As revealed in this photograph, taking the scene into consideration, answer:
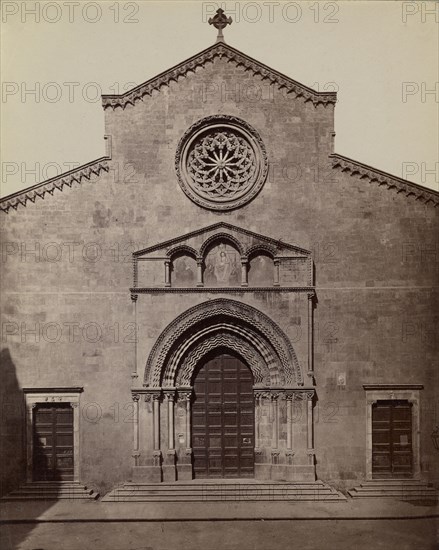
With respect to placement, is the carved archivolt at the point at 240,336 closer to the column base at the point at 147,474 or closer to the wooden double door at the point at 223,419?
the wooden double door at the point at 223,419

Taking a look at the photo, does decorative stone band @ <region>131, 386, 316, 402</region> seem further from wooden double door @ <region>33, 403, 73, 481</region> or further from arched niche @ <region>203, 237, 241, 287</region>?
arched niche @ <region>203, 237, 241, 287</region>

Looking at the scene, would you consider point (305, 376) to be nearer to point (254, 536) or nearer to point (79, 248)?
point (254, 536)

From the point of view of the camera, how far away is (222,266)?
1914 cm

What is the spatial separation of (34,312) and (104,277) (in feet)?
7.43

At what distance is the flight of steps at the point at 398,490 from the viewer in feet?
60.1

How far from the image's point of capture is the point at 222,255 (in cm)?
1916

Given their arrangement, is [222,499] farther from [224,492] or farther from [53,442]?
[53,442]

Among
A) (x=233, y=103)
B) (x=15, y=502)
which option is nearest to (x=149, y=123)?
(x=233, y=103)

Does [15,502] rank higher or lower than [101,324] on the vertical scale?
lower

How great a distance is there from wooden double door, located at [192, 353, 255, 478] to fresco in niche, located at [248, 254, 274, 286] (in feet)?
7.85

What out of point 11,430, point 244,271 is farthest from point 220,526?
point 244,271

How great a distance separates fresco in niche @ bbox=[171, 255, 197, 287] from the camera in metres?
19.1

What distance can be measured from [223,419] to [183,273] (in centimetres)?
448

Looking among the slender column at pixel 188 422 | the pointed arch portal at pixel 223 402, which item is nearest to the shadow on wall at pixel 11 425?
the pointed arch portal at pixel 223 402
